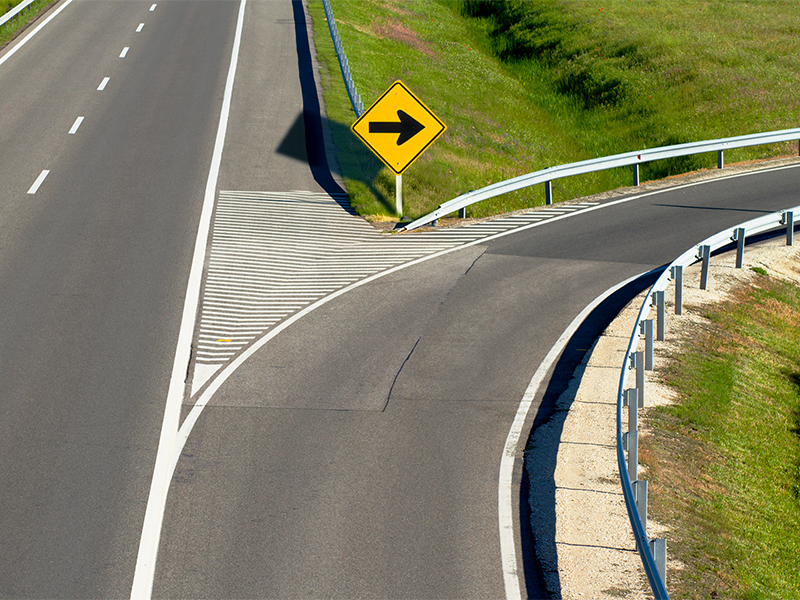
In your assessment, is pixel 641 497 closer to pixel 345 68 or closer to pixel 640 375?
pixel 640 375

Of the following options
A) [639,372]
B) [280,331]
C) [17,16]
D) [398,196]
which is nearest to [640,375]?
[639,372]

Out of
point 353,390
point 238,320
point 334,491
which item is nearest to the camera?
point 334,491

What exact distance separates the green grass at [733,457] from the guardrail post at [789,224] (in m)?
3.12

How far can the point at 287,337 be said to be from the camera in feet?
43.4

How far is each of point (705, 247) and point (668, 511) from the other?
7.80 m

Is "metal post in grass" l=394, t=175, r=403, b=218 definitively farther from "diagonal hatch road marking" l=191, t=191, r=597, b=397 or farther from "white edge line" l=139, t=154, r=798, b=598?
"white edge line" l=139, t=154, r=798, b=598

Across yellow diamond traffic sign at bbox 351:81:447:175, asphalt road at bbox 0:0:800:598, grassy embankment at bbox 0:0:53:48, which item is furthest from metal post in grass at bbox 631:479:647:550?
grassy embankment at bbox 0:0:53:48

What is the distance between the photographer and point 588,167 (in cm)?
2278

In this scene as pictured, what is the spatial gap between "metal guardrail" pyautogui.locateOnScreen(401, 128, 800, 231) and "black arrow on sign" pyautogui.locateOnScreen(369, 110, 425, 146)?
1.86m

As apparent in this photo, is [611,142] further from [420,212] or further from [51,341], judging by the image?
[51,341]

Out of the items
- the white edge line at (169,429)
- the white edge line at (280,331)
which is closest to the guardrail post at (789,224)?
the white edge line at (280,331)

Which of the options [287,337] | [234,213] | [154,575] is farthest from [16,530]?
[234,213]

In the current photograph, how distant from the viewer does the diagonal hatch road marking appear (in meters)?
13.5

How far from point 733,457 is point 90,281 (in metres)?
11.0
